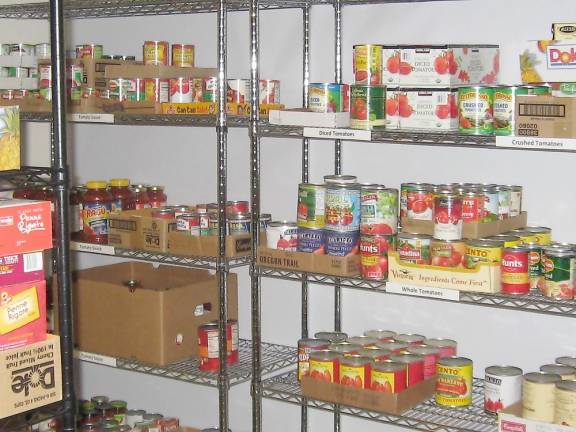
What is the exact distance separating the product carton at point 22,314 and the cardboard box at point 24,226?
9cm

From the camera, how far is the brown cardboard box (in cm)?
340

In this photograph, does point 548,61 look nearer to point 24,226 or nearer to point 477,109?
point 477,109

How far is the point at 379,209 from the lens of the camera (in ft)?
9.47

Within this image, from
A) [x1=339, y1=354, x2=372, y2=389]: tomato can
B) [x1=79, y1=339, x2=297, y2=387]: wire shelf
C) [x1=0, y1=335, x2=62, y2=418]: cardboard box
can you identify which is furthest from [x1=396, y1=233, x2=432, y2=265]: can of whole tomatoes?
[x1=0, y1=335, x2=62, y2=418]: cardboard box

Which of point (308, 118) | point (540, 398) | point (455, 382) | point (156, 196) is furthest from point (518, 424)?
point (156, 196)

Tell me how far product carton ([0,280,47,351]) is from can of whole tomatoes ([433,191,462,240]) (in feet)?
3.93

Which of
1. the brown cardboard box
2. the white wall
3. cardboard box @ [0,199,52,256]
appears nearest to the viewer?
cardboard box @ [0,199,52,256]

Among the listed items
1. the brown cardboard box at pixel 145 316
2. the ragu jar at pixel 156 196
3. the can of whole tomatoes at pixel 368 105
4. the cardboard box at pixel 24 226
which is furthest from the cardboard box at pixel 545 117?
the ragu jar at pixel 156 196

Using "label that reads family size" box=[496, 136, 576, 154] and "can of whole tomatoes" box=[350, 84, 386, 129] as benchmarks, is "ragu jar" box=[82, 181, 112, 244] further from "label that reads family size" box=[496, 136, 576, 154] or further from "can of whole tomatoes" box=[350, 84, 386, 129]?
"label that reads family size" box=[496, 136, 576, 154]

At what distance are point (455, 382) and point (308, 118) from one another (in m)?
0.98

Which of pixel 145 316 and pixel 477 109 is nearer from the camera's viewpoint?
pixel 477 109

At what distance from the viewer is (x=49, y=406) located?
6.98ft

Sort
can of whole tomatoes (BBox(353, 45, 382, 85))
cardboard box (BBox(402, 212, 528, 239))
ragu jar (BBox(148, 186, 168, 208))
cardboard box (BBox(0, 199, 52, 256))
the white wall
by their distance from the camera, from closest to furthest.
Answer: cardboard box (BBox(0, 199, 52, 256)) → cardboard box (BBox(402, 212, 528, 239)) → can of whole tomatoes (BBox(353, 45, 382, 85)) → the white wall → ragu jar (BBox(148, 186, 168, 208))

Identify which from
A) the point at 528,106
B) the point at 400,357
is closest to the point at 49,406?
the point at 400,357
